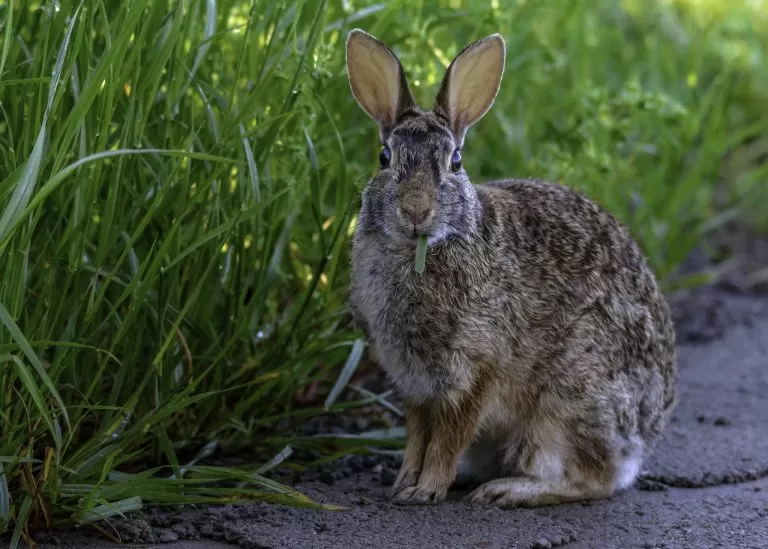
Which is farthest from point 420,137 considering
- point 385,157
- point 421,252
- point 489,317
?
point 489,317

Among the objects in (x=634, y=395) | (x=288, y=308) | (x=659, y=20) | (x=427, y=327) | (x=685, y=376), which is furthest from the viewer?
(x=659, y=20)

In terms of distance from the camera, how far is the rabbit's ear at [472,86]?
4016 mm

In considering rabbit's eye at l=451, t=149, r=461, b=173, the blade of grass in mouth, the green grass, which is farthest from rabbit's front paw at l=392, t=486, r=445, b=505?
rabbit's eye at l=451, t=149, r=461, b=173

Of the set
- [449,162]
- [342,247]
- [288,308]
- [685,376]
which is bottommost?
[685,376]

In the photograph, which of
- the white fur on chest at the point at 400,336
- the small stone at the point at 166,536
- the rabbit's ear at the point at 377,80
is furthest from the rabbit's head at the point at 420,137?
the small stone at the point at 166,536

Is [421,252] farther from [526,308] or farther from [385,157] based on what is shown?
[526,308]

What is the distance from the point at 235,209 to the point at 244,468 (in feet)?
2.88

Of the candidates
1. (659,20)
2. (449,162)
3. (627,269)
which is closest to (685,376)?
(627,269)

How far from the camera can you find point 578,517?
13.3 ft

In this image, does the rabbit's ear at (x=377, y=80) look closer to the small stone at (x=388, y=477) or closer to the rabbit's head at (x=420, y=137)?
the rabbit's head at (x=420, y=137)

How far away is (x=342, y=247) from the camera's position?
4551mm

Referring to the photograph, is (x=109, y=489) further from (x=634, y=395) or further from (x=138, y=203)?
(x=634, y=395)

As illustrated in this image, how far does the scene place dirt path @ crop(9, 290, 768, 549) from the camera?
3617mm

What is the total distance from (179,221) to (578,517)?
1.62 meters
